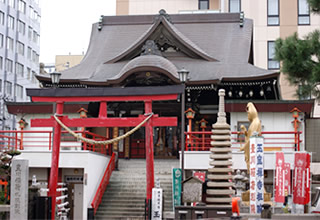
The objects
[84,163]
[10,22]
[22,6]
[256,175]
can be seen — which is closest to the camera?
[256,175]

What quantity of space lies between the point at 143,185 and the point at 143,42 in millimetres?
8366

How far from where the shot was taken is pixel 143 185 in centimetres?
2338

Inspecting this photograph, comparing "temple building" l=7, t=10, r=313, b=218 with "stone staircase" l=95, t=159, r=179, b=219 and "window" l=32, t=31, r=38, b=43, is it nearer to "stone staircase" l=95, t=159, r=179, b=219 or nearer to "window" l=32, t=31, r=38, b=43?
"stone staircase" l=95, t=159, r=179, b=219

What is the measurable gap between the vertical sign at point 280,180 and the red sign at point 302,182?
0.50 meters

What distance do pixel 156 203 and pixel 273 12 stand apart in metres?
30.7

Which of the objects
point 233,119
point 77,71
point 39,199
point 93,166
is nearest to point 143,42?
point 77,71

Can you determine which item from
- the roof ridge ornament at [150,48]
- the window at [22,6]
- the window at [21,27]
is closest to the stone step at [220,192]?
the roof ridge ornament at [150,48]

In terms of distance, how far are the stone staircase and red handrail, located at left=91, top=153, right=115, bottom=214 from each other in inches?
7.3

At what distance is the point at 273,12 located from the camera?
45.5 m

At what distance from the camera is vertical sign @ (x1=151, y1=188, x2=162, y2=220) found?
61.7 ft

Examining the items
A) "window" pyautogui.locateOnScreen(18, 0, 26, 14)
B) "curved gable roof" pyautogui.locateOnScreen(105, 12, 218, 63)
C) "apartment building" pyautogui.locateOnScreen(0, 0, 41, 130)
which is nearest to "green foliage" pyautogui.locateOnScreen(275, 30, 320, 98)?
"curved gable roof" pyautogui.locateOnScreen(105, 12, 218, 63)

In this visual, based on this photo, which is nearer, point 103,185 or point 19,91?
point 103,185

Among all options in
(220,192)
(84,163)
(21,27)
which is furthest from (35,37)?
(220,192)

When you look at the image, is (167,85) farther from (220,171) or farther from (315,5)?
(315,5)
